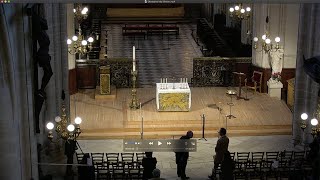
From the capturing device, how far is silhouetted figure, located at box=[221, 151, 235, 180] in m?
17.1

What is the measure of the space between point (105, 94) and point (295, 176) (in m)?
10.8

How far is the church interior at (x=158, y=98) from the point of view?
41.9 ft

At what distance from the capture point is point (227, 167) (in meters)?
17.2

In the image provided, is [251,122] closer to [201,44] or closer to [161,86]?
[161,86]

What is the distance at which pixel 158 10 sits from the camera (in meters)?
44.2

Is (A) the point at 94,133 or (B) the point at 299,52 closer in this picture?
(B) the point at 299,52

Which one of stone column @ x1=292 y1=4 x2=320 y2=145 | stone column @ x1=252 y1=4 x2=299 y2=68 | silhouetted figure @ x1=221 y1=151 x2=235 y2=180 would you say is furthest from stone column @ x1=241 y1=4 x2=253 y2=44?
silhouetted figure @ x1=221 y1=151 x2=235 y2=180

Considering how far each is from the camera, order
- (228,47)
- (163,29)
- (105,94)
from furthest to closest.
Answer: (163,29), (228,47), (105,94)

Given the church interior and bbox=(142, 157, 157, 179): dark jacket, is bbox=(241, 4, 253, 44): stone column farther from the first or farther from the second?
bbox=(142, 157, 157, 179): dark jacket

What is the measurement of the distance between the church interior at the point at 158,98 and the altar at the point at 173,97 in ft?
0.12

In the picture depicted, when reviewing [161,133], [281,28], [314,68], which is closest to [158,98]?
[161,133]

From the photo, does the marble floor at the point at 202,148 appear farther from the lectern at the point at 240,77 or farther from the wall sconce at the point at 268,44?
the wall sconce at the point at 268,44

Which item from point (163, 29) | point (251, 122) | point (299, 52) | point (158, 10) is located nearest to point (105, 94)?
point (251, 122)

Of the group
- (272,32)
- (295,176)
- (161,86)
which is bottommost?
(295,176)
